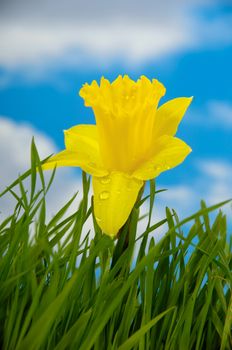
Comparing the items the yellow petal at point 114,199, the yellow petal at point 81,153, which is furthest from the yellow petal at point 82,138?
the yellow petal at point 114,199

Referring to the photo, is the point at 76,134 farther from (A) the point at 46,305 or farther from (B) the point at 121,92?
(A) the point at 46,305

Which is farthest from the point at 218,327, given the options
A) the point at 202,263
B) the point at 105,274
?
the point at 105,274

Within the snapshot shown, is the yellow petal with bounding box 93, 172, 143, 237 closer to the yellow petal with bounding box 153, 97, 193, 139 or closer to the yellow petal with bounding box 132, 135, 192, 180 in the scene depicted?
the yellow petal with bounding box 132, 135, 192, 180

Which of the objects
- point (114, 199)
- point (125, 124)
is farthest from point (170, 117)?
point (114, 199)

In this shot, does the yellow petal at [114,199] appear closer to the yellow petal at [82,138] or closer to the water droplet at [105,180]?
the water droplet at [105,180]

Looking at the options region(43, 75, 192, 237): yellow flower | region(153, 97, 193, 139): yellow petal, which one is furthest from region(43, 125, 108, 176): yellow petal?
region(153, 97, 193, 139): yellow petal

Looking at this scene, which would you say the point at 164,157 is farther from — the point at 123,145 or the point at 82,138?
the point at 82,138
